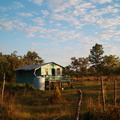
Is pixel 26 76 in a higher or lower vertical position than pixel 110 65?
lower

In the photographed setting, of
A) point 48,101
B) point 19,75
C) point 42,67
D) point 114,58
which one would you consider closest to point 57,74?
point 42,67

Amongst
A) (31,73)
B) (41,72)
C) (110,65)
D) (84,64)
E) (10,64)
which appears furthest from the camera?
(84,64)

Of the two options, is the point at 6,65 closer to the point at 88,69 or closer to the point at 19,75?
the point at 19,75

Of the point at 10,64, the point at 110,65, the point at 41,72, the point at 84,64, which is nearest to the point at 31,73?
the point at 41,72

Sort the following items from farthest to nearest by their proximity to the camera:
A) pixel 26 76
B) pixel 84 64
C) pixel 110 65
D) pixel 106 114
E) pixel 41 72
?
pixel 84 64
pixel 110 65
pixel 26 76
pixel 41 72
pixel 106 114

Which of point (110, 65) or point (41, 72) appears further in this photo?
point (110, 65)

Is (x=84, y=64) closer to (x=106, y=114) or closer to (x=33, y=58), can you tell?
(x=33, y=58)

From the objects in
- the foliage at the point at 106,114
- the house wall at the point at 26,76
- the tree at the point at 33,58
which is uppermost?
the tree at the point at 33,58

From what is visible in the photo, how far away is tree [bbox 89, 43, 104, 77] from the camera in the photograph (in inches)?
1499

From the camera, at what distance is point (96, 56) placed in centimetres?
3825

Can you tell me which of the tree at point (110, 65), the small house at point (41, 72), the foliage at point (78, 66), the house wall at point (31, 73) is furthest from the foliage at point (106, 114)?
the foliage at point (78, 66)

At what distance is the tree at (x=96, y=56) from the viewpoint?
38062 millimetres

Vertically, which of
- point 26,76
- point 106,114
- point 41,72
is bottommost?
point 106,114

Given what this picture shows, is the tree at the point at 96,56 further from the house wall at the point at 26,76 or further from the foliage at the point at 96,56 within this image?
the house wall at the point at 26,76
